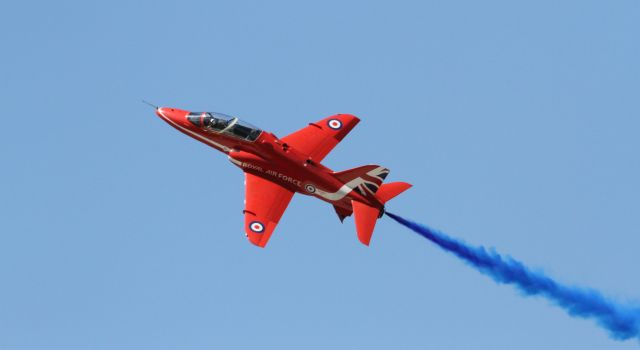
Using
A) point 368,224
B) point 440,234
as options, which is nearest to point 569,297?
point 440,234

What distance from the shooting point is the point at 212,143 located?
167 feet

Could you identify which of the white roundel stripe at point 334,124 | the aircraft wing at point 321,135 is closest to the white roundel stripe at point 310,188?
the aircraft wing at point 321,135

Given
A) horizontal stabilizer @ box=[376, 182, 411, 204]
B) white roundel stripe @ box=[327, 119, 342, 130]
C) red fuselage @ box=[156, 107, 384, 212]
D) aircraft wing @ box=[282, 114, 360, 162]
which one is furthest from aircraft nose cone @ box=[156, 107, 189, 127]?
horizontal stabilizer @ box=[376, 182, 411, 204]

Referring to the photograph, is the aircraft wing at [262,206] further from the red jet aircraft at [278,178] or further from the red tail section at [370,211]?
the red tail section at [370,211]

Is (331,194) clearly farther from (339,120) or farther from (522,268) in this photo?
(522,268)

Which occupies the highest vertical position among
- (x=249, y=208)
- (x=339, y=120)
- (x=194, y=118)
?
(x=339, y=120)

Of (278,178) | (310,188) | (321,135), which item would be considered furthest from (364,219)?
(321,135)

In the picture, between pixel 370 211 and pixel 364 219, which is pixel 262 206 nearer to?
pixel 364 219

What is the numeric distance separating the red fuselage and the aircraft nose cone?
1.03 metres

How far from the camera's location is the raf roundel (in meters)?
47.3

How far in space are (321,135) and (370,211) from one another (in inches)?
220

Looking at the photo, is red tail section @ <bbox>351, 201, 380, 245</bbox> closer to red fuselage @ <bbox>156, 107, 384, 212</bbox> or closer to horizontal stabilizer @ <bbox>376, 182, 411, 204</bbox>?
red fuselage @ <bbox>156, 107, 384, 212</bbox>

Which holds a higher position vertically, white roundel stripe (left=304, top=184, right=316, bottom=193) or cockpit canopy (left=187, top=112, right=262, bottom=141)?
cockpit canopy (left=187, top=112, right=262, bottom=141)

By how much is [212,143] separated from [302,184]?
4751 millimetres
